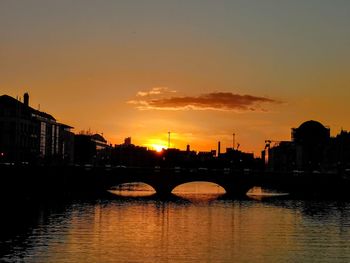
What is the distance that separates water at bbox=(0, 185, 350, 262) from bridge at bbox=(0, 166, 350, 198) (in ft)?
97.6

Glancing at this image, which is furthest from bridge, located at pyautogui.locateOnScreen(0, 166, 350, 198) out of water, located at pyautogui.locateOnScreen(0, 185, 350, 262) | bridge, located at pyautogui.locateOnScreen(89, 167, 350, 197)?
water, located at pyautogui.locateOnScreen(0, 185, 350, 262)

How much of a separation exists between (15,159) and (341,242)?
378ft

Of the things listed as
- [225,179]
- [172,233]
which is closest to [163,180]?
[225,179]

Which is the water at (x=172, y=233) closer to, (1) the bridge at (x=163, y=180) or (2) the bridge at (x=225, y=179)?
(1) the bridge at (x=163, y=180)

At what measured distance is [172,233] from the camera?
86.2 metres

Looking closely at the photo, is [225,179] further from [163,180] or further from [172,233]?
[172,233]

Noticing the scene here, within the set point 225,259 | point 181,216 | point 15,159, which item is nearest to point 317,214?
point 181,216

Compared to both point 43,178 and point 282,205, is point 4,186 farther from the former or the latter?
point 282,205

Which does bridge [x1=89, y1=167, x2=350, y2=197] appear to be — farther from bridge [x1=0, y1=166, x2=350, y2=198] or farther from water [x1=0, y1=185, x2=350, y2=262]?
water [x1=0, y1=185, x2=350, y2=262]

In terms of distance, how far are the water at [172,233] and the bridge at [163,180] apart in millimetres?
29735

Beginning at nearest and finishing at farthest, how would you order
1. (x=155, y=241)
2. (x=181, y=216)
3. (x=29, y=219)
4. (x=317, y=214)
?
(x=155, y=241) → (x=29, y=219) → (x=181, y=216) → (x=317, y=214)

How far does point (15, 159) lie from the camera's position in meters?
181

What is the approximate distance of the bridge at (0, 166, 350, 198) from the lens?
15725 cm

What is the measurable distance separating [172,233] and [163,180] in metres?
82.2
